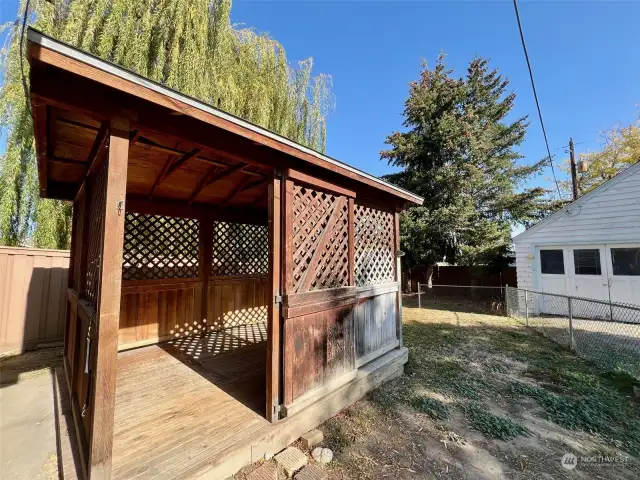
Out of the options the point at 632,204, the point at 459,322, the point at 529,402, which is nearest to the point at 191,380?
the point at 529,402

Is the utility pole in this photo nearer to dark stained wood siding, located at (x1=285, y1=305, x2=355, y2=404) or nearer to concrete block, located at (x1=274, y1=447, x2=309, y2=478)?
dark stained wood siding, located at (x1=285, y1=305, x2=355, y2=404)

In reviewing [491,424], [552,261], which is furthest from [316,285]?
[552,261]

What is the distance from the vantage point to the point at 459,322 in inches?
275

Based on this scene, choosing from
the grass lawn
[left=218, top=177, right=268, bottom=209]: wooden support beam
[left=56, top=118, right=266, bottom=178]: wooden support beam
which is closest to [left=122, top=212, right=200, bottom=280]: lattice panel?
[left=218, top=177, right=268, bottom=209]: wooden support beam

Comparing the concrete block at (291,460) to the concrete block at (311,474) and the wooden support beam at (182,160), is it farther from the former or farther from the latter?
the wooden support beam at (182,160)

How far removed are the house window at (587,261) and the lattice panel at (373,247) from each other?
640cm

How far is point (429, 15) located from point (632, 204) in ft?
21.3

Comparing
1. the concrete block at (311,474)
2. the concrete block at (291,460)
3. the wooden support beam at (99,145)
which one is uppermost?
the wooden support beam at (99,145)

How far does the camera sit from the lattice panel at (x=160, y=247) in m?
4.33

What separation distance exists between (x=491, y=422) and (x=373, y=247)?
2.21 m

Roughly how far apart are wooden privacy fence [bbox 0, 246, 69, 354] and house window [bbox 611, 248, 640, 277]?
466 inches

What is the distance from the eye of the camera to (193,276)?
16.3 ft

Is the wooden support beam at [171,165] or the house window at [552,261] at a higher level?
the wooden support beam at [171,165]

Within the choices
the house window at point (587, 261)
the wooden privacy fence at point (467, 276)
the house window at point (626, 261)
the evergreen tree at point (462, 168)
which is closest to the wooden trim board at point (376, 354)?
the house window at point (587, 261)
